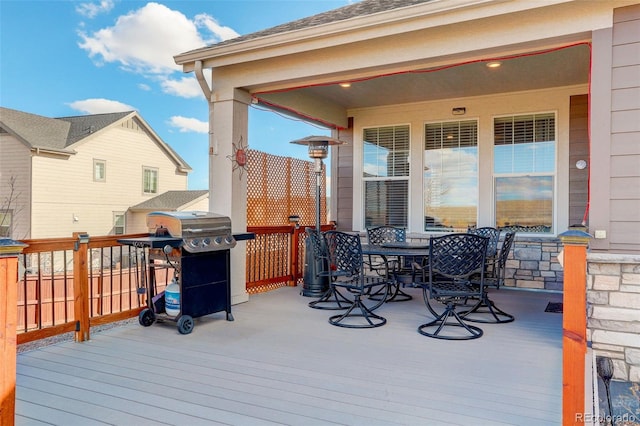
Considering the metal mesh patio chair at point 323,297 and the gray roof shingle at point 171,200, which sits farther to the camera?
the gray roof shingle at point 171,200

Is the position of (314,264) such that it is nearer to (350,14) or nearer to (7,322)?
(350,14)

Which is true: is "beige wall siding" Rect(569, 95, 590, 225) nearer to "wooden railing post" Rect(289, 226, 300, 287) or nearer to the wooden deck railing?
the wooden deck railing

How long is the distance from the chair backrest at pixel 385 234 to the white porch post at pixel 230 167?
5.87 feet

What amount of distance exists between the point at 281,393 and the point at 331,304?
8.39 ft

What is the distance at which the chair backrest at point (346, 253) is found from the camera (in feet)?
13.3

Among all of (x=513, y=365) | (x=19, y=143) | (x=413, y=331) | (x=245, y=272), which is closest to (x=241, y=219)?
(x=245, y=272)

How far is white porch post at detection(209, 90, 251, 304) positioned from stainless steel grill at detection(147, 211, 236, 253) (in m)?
0.84

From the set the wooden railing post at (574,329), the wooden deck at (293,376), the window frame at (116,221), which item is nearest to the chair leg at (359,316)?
the wooden deck at (293,376)

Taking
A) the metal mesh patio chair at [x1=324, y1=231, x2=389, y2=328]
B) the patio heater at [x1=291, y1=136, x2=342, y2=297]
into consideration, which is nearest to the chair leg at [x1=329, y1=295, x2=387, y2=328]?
the metal mesh patio chair at [x1=324, y1=231, x2=389, y2=328]

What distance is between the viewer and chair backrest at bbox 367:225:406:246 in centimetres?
580

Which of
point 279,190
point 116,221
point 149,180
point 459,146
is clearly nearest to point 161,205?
point 149,180

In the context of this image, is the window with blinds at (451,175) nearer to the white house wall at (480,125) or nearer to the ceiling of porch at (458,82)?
the white house wall at (480,125)

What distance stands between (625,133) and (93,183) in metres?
14.7

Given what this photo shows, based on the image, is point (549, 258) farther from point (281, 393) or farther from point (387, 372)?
point (281, 393)
